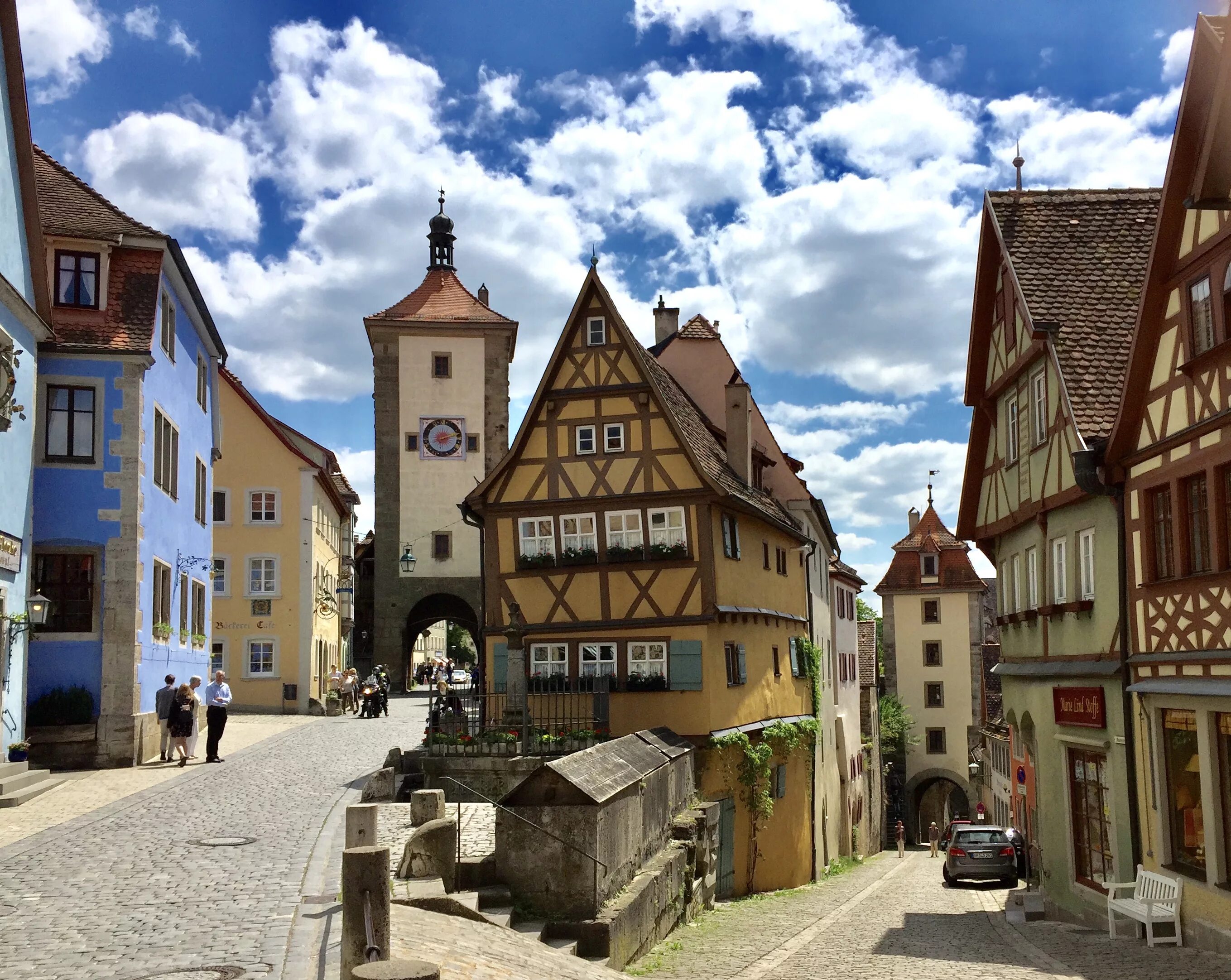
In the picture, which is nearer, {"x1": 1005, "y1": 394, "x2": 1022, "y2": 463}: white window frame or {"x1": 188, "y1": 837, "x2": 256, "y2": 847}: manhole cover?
{"x1": 188, "y1": 837, "x2": 256, "y2": 847}: manhole cover

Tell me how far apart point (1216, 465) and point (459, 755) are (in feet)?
41.2

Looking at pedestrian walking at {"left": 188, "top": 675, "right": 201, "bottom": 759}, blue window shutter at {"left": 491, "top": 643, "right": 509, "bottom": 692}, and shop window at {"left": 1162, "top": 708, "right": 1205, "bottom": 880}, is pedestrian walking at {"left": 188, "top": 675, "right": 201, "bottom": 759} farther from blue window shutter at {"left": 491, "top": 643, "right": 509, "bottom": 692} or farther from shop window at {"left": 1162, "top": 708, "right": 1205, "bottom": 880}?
shop window at {"left": 1162, "top": 708, "right": 1205, "bottom": 880}

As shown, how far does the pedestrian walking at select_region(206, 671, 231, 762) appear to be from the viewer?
78.4 feet

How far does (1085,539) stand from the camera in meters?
19.4

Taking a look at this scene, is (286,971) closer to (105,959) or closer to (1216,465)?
(105,959)

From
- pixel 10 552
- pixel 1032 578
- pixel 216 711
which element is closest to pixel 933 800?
pixel 1032 578

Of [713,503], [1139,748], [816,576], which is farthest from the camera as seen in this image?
[816,576]

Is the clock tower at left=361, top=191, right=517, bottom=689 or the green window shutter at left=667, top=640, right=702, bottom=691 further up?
the clock tower at left=361, top=191, right=517, bottom=689

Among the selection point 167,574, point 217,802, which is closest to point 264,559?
point 167,574

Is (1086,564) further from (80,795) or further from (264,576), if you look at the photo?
(264,576)

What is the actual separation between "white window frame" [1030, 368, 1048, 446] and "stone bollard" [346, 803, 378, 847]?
12720mm

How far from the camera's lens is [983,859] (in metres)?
28.2

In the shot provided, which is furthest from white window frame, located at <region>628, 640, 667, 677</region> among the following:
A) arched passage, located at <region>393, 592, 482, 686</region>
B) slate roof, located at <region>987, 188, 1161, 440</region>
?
arched passage, located at <region>393, 592, 482, 686</region>

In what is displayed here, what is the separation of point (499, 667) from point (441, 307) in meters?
34.6
